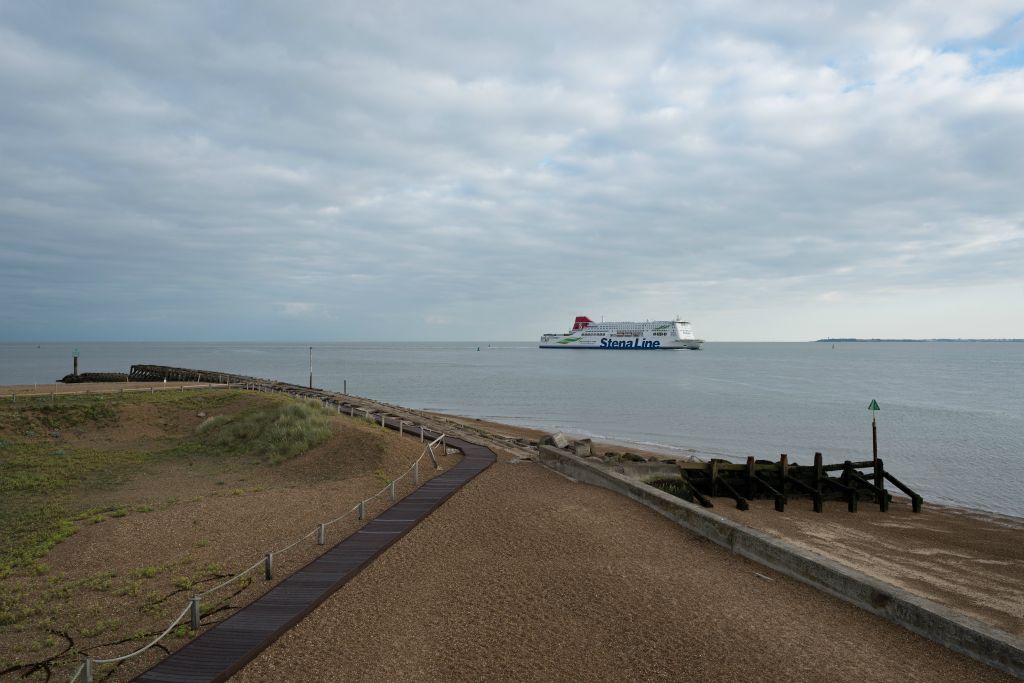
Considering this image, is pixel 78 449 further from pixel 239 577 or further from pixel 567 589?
pixel 567 589

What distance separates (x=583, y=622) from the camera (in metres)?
7.73

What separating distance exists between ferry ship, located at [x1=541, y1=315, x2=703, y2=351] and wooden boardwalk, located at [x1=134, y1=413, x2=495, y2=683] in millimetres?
152398

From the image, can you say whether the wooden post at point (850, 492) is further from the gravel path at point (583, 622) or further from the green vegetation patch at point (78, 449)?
the green vegetation patch at point (78, 449)

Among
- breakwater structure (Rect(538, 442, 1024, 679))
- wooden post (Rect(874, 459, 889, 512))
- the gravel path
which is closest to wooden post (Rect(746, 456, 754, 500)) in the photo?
wooden post (Rect(874, 459, 889, 512))

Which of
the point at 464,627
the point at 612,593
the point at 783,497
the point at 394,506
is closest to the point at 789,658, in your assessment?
the point at 612,593

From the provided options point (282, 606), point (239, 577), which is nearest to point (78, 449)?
point (239, 577)

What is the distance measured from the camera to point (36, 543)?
1146 cm

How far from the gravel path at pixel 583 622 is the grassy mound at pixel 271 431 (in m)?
10.3

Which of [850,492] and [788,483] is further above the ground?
[788,483]

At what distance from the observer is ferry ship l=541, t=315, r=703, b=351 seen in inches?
6304

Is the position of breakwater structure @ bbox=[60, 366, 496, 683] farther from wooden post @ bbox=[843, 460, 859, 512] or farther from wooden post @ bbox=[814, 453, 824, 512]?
wooden post @ bbox=[843, 460, 859, 512]

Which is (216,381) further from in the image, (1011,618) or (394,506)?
(1011,618)

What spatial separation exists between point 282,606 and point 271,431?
14.8 metres

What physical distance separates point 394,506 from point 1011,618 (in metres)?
11.9
